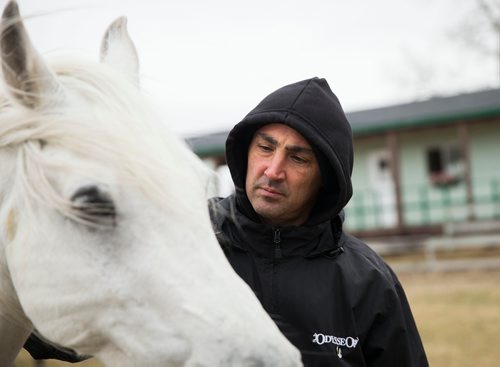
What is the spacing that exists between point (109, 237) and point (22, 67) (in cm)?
50

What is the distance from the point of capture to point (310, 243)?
212cm

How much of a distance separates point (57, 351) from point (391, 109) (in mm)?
21725

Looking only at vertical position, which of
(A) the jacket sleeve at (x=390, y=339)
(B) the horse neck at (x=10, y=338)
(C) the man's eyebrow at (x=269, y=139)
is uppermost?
(C) the man's eyebrow at (x=269, y=139)

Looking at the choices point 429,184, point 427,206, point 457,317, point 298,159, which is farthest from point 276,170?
point 429,184

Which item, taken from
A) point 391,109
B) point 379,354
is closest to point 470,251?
point 391,109

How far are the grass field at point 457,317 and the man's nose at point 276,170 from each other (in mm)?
4520

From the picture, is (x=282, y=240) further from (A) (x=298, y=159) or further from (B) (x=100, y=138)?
(B) (x=100, y=138)

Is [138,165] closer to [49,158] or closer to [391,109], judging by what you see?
[49,158]

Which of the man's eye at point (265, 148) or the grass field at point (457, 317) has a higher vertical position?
the man's eye at point (265, 148)

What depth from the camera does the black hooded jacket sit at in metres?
1.97

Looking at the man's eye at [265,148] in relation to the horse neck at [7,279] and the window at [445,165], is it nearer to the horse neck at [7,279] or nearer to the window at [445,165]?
the horse neck at [7,279]

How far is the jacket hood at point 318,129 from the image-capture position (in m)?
2.09

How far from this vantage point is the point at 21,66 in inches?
53.7

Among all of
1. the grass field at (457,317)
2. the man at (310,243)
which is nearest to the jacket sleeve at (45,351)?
the man at (310,243)
